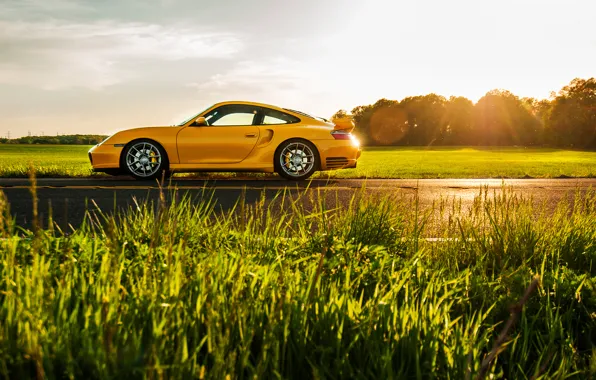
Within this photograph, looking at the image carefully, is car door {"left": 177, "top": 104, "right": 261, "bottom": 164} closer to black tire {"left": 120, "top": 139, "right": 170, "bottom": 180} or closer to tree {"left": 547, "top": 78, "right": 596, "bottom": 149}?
black tire {"left": 120, "top": 139, "right": 170, "bottom": 180}

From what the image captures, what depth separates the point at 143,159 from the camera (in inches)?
456

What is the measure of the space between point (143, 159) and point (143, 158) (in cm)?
2

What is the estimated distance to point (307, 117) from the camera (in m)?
11.9

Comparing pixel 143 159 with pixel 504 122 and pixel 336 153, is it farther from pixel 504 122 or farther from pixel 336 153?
pixel 504 122

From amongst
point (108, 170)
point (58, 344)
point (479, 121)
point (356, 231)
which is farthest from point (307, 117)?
point (479, 121)

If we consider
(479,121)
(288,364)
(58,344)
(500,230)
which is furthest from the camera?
(479,121)

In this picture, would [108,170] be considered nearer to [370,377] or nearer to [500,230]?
[500,230]

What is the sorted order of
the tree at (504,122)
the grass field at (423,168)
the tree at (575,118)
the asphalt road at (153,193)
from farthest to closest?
the tree at (504,122), the tree at (575,118), the grass field at (423,168), the asphalt road at (153,193)

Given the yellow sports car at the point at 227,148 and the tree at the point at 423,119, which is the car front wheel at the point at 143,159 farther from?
the tree at the point at 423,119

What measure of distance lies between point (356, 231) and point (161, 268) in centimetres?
191

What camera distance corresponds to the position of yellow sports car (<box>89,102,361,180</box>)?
456 inches

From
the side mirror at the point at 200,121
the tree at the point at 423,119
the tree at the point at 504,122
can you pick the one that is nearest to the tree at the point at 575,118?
the tree at the point at 504,122

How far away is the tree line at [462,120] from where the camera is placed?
3727 inches

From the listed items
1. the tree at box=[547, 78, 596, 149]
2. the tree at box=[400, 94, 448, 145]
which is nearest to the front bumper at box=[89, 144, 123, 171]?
the tree at box=[547, 78, 596, 149]
